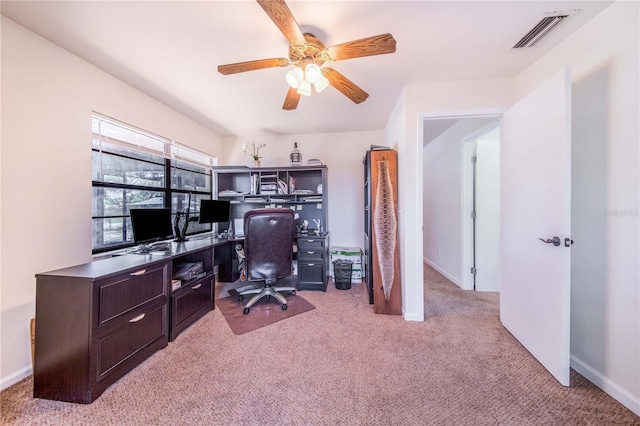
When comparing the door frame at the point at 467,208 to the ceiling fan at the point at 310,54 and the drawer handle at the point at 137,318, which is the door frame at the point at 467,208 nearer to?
the ceiling fan at the point at 310,54

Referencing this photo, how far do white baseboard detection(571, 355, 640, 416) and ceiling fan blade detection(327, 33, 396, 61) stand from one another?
8.05 feet

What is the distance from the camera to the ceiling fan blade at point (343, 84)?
5.59 feet

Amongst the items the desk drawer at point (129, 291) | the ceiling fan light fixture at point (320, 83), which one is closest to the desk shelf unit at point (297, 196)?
the desk drawer at point (129, 291)

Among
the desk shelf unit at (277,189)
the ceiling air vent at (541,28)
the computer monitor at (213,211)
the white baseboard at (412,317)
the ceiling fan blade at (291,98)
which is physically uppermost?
the ceiling air vent at (541,28)

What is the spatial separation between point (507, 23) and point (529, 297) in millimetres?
2008

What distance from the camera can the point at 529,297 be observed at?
5.74 feet

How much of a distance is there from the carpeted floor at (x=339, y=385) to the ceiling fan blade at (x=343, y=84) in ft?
7.09

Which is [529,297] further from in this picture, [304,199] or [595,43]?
[304,199]

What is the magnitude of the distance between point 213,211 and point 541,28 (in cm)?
370

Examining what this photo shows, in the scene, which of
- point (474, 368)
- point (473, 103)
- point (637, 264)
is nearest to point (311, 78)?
point (473, 103)

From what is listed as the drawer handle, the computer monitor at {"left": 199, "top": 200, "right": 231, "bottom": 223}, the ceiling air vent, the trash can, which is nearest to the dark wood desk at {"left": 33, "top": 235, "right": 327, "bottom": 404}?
the drawer handle

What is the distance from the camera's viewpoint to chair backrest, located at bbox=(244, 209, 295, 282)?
2.42 metres

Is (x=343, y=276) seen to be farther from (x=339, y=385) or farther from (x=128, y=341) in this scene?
(x=128, y=341)

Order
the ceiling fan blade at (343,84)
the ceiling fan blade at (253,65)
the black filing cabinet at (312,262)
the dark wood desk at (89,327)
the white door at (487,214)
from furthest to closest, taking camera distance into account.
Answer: the black filing cabinet at (312,262), the white door at (487,214), the ceiling fan blade at (343,84), the ceiling fan blade at (253,65), the dark wood desk at (89,327)
